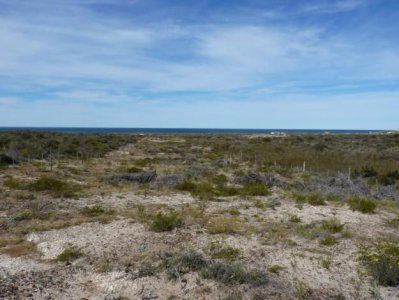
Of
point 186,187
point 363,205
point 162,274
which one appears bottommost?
point 162,274

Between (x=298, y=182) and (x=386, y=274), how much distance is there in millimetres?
15103

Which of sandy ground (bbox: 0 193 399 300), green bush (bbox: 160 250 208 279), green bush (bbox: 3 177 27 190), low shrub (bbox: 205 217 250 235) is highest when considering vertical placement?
green bush (bbox: 3 177 27 190)

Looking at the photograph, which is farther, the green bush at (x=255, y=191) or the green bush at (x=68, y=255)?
the green bush at (x=255, y=191)

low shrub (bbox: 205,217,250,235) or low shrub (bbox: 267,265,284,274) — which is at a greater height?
low shrub (bbox: 205,217,250,235)

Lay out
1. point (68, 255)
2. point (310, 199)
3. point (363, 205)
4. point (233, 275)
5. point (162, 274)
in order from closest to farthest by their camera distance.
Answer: point (233, 275)
point (162, 274)
point (68, 255)
point (363, 205)
point (310, 199)

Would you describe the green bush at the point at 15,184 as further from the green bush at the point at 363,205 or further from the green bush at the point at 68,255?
the green bush at the point at 363,205

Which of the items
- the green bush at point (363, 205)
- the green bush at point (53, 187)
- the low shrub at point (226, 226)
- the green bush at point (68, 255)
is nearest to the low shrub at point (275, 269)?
the low shrub at point (226, 226)

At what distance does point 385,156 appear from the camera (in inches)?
1507

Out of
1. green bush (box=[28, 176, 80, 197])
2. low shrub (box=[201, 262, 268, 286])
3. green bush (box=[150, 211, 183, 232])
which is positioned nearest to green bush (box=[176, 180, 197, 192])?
green bush (box=[28, 176, 80, 197])

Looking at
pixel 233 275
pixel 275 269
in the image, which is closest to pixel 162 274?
pixel 233 275

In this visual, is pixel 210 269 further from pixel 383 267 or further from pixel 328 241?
pixel 328 241

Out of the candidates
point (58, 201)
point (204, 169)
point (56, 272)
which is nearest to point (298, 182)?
point (204, 169)

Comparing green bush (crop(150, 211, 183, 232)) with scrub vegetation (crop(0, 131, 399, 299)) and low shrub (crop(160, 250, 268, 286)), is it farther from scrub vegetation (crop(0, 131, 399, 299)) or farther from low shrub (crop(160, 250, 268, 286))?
low shrub (crop(160, 250, 268, 286))

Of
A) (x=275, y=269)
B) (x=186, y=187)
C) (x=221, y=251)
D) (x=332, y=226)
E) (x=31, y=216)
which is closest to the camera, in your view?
(x=275, y=269)
